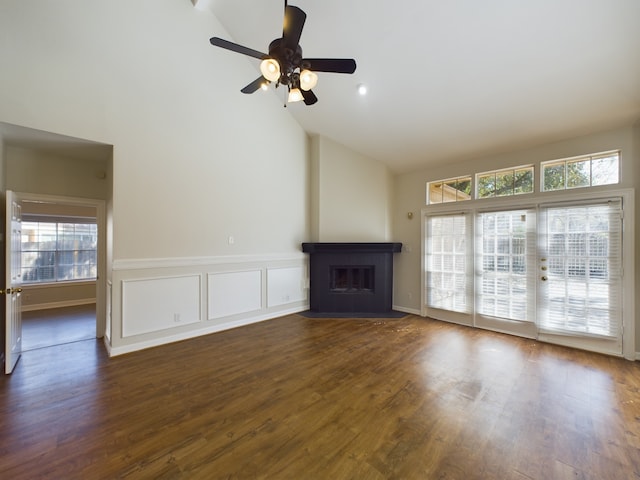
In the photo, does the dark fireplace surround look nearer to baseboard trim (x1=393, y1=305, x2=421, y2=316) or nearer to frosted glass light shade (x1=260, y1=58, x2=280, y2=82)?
baseboard trim (x1=393, y1=305, x2=421, y2=316)

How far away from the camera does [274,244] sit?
495 cm

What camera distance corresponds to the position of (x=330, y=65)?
242 cm

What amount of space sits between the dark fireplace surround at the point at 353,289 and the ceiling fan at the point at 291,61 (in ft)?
10.4

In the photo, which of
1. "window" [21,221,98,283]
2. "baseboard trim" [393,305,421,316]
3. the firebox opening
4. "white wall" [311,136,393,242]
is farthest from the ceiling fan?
"window" [21,221,98,283]

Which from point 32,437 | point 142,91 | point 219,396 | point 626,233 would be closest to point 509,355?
point 626,233

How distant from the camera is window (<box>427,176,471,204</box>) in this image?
472 centimetres

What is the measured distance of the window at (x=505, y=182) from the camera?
161 inches

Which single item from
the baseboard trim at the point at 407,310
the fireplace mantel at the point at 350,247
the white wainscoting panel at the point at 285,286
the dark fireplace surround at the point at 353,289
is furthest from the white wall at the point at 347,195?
the baseboard trim at the point at 407,310

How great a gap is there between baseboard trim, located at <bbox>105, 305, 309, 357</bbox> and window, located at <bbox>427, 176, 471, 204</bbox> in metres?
3.43

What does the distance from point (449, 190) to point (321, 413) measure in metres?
4.30

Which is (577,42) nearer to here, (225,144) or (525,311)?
(525,311)

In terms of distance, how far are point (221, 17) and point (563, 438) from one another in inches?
238

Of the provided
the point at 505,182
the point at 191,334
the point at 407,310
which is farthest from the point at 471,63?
the point at 191,334

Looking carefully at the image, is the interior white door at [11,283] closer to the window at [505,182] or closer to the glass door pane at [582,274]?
the window at [505,182]
